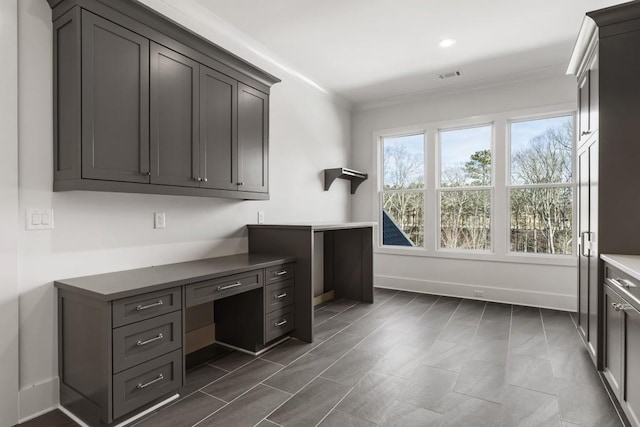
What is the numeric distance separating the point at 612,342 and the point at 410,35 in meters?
2.95

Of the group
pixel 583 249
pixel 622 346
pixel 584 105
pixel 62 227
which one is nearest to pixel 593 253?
pixel 583 249

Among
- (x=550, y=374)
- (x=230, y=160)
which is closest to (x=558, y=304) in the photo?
(x=550, y=374)

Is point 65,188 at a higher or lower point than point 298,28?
lower

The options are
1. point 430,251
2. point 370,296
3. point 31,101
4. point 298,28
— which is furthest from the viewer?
point 430,251

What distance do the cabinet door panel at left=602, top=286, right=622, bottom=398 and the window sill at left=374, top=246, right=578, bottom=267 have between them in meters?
2.03

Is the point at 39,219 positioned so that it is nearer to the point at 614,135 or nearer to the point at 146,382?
the point at 146,382

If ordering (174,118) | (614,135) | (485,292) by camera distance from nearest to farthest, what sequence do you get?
(614,135) < (174,118) < (485,292)

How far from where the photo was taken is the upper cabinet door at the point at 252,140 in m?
2.96

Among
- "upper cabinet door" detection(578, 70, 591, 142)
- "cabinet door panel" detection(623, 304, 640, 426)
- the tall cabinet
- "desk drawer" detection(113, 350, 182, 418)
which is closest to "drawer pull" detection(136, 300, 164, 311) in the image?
"desk drawer" detection(113, 350, 182, 418)

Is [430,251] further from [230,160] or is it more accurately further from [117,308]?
[117,308]

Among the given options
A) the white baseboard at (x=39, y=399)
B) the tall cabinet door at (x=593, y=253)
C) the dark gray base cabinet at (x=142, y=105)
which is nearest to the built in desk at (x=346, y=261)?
the dark gray base cabinet at (x=142, y=105)

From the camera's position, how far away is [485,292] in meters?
4.55

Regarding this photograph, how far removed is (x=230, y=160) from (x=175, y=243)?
80 centimetres

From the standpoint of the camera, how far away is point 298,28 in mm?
3244
